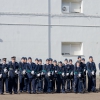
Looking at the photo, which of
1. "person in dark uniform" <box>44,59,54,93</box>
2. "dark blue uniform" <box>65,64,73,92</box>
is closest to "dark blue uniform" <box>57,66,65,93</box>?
"dark blue uniform" <box>65,64,73,92</box>

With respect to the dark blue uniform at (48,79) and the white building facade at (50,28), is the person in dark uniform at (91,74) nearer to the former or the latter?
the dark blue uniform at (48,79)

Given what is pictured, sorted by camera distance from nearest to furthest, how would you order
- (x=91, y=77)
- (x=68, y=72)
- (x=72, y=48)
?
1. (x=68, y=72)
2. (x=91, y=77)
3. (x=72, y=48)

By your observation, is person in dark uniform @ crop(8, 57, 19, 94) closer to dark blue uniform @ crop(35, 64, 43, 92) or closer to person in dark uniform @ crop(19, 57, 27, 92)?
person in dark uniform @ crop(19, 57, 27, 92)

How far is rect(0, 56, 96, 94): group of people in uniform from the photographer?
1540 cm

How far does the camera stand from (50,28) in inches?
877

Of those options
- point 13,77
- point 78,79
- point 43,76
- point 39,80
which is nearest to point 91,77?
point 78,79

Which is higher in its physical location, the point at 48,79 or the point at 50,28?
the point at 50,28

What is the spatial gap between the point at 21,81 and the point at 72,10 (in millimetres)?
9174

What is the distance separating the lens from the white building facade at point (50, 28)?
2180cm

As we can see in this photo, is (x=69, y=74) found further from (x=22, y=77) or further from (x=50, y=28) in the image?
(x=50, y=28)

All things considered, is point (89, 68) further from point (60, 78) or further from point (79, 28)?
point (79, 28)

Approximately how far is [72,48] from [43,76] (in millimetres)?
7515

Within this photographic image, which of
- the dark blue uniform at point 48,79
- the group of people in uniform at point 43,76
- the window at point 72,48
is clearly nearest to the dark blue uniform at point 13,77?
the group of people in uniform at point 43,76
